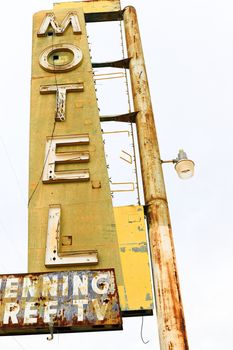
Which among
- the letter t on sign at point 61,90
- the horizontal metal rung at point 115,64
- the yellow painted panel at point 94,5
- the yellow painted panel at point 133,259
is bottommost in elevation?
the yellow painted panel at point 133,259

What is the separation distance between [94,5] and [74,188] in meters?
5.36

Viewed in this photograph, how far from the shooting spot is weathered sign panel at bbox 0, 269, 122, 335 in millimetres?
5207

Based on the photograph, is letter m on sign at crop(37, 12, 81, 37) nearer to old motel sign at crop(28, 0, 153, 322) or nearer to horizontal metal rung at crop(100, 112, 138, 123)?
old motel sign at crop(28, 0, 153, 322)

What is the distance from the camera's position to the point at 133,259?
684cm

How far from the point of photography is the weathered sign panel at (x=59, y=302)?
5.21m

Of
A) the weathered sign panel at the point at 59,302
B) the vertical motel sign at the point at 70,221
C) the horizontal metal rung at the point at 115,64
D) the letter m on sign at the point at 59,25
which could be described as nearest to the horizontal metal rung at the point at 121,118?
the vertical motel sign at the point at 70,221

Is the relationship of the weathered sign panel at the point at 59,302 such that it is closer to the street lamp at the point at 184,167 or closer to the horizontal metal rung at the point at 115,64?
the street lamp at the point at 184,167

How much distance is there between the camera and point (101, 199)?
23.6 feet

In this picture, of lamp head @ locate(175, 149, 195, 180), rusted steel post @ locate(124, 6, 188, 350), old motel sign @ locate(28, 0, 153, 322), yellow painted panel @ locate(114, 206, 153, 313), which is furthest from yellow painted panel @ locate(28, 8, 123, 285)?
lamp head @ locate(175, 149, 195, 180)

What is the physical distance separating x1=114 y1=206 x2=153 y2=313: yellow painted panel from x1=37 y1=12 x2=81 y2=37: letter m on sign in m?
4.54

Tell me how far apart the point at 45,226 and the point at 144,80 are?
138 inches

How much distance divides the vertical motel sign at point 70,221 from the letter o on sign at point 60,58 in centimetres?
2

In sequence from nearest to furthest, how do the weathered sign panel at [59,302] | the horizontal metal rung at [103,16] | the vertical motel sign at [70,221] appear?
1. the weathered sign panel at [59,302]
2. the vertical motel sign at [70,221]
3. the horizontal metal rung at [103,16]

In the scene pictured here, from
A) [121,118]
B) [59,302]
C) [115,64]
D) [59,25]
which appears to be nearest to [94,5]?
[59,25]
